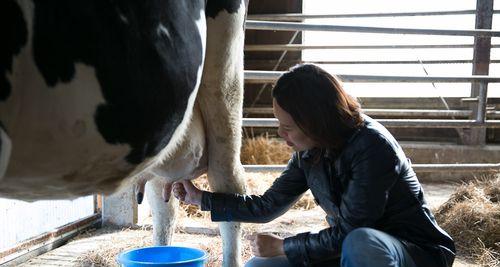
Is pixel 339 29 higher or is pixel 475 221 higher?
pixel 339 29

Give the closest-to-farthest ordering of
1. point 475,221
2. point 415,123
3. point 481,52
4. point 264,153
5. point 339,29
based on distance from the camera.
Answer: point 475,221 → point 339,29 → point 415,123 → point 264,153 → point 481,52

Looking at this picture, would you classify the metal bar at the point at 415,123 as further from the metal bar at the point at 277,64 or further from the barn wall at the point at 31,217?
the metal bar at the point at 277,64

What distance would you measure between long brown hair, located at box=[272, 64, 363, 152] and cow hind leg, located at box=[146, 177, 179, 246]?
41.7 inches

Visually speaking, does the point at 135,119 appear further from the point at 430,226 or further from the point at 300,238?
the point at 430,226

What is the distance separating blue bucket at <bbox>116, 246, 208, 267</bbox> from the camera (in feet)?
6.67

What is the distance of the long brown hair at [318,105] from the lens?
1662mm

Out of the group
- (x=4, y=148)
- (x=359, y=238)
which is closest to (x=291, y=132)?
(x=359, y=238)

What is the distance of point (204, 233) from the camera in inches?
146

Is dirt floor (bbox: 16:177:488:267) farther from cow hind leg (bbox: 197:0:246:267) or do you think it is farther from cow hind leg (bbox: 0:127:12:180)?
cow hind leg (bbox: 0:127:12:180)

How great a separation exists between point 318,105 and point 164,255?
1023 mm

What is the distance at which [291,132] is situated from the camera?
1734 millimetres

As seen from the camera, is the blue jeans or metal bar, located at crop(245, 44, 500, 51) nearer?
the blue jeans

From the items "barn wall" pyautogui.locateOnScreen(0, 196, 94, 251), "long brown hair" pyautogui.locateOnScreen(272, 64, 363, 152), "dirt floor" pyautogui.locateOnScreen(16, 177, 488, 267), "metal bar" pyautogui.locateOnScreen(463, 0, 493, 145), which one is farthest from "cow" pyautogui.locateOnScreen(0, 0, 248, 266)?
"metal bar" pyautogui.locateOnScreen(463, 0, 493, 145)

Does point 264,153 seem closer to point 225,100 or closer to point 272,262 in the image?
point 225,100
